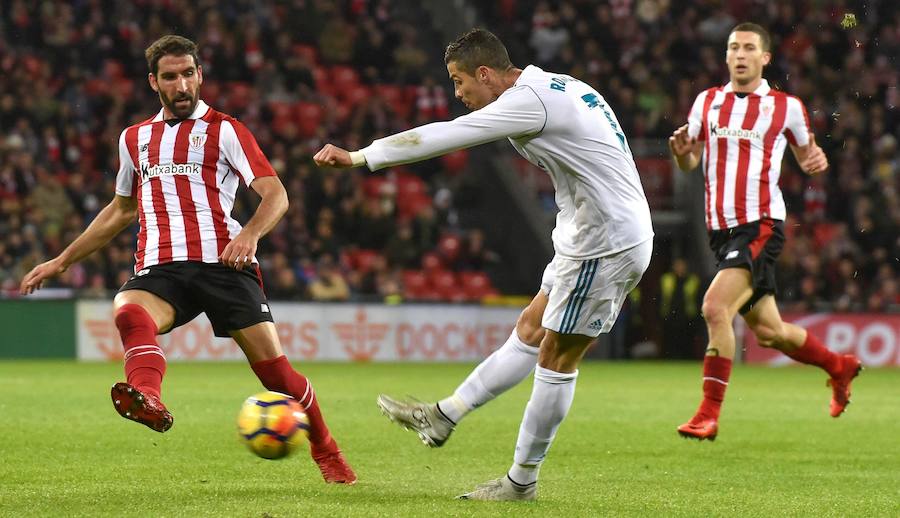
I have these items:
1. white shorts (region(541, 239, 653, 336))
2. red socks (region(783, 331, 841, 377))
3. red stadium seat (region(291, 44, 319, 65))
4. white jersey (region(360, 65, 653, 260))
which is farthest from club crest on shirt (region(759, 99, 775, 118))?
red stadium seat (region(291, 44, 319, 65))

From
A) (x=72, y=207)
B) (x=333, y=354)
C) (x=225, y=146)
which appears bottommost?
(x=333, y=354)

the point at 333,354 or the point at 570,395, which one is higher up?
the point at 570,395

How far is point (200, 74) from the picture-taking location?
6.35 meters

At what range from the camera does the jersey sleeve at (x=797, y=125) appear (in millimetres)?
8719

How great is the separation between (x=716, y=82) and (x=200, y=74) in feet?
59.7

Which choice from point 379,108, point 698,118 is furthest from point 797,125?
point 379,108

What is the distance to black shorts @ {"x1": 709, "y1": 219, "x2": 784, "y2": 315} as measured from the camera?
8.61 m

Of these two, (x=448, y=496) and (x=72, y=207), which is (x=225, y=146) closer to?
(x=448, y=496)

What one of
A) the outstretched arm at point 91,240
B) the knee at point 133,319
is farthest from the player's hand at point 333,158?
the outstretched arm at point 91,240

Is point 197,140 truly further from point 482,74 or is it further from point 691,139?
point 691,139

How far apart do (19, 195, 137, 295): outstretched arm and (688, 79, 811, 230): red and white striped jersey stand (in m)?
3.75

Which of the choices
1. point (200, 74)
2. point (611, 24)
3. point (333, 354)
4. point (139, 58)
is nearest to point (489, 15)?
point (611, 24)

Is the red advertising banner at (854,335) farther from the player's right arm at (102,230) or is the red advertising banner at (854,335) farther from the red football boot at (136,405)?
the red football boot at (136,405)

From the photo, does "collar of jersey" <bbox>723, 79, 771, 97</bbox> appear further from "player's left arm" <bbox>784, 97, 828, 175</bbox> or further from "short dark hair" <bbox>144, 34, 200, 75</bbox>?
"short dark hair" <bbox>144, 34, 200, 75</bbox>
